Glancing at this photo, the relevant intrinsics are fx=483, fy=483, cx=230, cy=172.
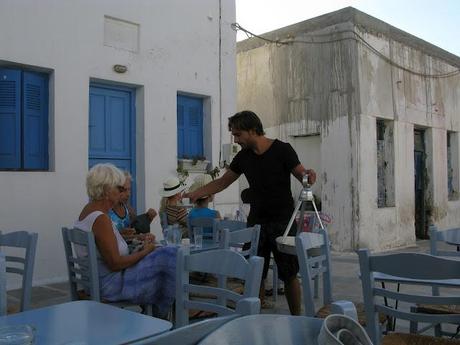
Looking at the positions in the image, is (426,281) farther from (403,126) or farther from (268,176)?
(403,126)

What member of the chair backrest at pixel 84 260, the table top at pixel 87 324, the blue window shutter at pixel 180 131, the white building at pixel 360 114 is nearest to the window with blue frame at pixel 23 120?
the blue window shutter at pixel 180 131

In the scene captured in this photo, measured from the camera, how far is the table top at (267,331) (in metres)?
0.90

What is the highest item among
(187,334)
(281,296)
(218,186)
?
(218,186)

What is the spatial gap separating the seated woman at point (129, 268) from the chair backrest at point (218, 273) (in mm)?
774

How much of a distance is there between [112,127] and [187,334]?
567 centimetres

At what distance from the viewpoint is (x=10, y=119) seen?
539 cm

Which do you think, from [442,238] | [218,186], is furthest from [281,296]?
[442,238]

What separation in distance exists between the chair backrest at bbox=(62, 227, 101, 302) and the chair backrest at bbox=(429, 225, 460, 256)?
7.46 ft

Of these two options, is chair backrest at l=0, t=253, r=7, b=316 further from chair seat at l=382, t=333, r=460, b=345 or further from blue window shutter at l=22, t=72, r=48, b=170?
blue window shutter at l=22, t=72, r=48, b=170

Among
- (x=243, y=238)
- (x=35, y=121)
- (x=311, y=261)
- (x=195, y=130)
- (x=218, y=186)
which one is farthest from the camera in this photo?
(x=195, y=130)

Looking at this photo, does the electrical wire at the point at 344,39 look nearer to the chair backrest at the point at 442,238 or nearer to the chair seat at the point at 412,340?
the chair backrest at the point at 442,238

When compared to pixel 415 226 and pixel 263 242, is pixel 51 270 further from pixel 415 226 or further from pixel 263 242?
pixel 415 226

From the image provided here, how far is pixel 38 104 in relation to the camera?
18.4 feet

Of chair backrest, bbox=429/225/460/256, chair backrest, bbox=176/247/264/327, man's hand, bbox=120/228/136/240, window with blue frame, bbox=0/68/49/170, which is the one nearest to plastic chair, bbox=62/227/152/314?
man's hand, bbox=120/228/136/240
